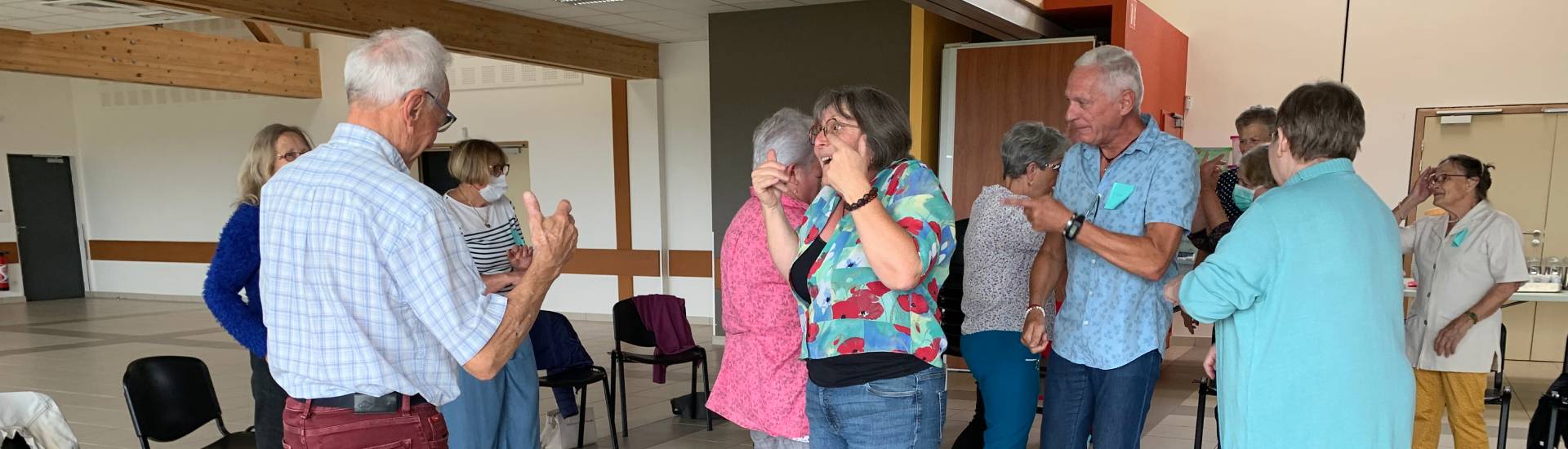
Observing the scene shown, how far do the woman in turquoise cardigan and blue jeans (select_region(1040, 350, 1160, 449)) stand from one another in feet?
1.18

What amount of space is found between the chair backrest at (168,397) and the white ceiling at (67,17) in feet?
13.6

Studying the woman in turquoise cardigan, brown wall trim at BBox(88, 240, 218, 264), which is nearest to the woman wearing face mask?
the woman in turquoise cardigan

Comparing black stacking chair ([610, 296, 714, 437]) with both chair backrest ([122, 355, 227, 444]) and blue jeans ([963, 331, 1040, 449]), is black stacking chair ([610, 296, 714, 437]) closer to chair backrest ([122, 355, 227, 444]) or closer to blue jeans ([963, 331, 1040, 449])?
chair backrest ([122, 355, 227, 444])

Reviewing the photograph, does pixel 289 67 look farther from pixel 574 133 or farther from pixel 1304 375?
pixel 1304 375

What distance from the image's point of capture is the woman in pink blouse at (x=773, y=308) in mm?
2268

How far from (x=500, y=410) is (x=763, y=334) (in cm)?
143

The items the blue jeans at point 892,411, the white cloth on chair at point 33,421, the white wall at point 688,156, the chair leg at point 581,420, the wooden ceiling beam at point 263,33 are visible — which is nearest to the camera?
the blue jeans at point 892,411

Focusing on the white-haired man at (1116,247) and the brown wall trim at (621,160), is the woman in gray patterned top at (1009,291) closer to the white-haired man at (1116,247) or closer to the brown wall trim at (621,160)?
the white-haired man at (1116,247)

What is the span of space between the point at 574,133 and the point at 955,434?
6.10 m

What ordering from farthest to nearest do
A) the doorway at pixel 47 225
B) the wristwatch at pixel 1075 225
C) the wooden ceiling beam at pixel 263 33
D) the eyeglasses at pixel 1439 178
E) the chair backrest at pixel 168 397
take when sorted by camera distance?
the doorway at pixel 47 225 < the wooden ceiling beam at pixel 263 33 < the eyeglasses at pixel 1439 178 < the chair backrest at pixel 168 397 < the wristwatch at pixel 1075 225

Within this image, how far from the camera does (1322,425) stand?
1.83 metres

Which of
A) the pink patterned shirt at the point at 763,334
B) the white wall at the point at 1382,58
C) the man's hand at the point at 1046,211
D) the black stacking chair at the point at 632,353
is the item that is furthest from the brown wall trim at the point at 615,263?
the man's hand at the point at 1046,211

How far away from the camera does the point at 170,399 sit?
3.22 meters

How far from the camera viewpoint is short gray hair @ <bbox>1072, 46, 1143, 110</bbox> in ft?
7.41
